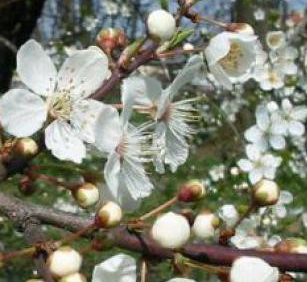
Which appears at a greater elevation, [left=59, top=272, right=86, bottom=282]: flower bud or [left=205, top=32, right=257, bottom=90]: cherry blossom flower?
[left=205, top=32, right=257, bottom=90]: cherry blossom flower

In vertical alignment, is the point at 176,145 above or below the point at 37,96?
below

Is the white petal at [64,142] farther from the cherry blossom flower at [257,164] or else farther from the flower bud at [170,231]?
the cherry blossom flower at [257,164]

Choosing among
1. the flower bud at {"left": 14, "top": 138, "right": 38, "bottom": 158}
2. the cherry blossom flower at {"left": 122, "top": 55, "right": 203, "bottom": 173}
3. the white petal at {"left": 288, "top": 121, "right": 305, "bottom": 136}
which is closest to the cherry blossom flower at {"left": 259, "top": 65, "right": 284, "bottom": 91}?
the white petal at {"left": 288, "top": 121, "right": 305, "bottom": 136}

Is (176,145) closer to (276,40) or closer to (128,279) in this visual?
(128,279)

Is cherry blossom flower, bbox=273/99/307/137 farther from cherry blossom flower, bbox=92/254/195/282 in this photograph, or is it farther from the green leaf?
cherry blossom flower, bbox=92/254/195/282

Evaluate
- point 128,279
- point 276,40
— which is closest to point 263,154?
point 276,40

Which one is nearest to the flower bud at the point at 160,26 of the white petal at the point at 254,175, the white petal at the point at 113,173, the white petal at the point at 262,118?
the white petal at the point at 113,173
